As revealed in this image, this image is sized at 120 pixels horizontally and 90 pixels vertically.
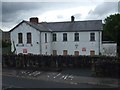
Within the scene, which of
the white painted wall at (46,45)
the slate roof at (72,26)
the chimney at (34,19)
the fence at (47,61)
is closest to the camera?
the fence at (47,61)

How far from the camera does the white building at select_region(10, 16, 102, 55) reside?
106ft

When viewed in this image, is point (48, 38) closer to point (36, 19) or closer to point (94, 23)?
point (36, 19)

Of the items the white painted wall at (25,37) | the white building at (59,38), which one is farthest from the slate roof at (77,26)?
the white painted wall at (25,37)

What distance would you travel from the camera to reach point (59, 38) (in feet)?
115

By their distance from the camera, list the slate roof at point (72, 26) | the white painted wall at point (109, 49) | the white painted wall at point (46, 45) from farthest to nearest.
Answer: the white painted wall at point (109, 49)
the slate roof at point (72, 26)
the white painted wall at point (46, 45)

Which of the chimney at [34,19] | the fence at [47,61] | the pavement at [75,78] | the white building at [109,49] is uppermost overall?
the chimney at [34,19]

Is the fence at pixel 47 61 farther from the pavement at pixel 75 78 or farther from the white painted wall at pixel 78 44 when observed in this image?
the white painted wall at pixel 78 44

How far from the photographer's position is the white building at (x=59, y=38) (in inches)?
1272

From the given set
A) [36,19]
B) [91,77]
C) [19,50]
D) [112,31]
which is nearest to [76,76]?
[91,77]

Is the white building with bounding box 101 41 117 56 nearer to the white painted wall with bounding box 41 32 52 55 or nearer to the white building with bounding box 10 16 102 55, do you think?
the white building with bounding box 10 16 102 55

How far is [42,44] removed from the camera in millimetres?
32625

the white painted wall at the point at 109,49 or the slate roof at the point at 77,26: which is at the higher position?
the slate roof at the point at 77,26

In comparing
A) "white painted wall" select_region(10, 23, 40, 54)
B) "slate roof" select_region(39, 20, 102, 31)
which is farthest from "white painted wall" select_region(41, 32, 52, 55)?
"slate roof" select_region(39, 20, 102, 31)

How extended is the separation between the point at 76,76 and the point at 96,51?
17684 mm
